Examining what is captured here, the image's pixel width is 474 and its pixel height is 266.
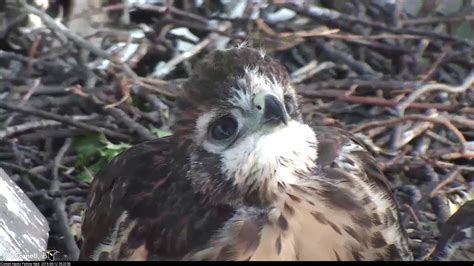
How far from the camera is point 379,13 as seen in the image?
510 cm

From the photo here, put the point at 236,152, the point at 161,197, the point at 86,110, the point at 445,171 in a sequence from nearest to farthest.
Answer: the point at 236,152, the point at 161,197, the point at 445,171, the point at 86,110

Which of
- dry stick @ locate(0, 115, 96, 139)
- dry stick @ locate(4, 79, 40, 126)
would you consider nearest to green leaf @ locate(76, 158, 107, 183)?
dry stick @ locate(0, 115, 96, 139)

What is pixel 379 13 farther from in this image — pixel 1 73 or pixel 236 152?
pixel 236 152

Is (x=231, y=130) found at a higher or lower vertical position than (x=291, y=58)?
higher

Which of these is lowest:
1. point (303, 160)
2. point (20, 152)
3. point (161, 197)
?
point (20, 152)

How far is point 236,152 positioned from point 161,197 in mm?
404

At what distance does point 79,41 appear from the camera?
465 centimetres

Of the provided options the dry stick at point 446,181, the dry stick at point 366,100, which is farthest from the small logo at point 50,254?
the dry stick at point 446,181

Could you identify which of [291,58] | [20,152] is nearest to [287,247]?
[20,152]

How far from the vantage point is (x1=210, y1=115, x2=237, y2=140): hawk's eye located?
8.75ft

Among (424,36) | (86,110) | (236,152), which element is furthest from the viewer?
(424,36)

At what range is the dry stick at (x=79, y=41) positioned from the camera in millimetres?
4527

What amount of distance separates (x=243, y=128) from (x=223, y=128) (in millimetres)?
85

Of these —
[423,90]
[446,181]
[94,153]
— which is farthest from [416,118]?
[94,153]
